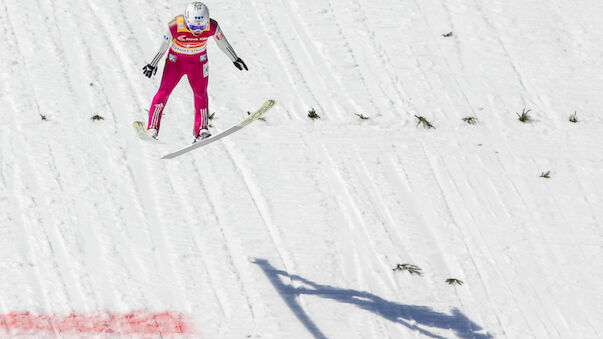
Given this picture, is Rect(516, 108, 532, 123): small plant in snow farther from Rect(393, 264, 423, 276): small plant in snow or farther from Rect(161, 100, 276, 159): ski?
Rect(161, 100, 276, 159): ski

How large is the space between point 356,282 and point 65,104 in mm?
4597

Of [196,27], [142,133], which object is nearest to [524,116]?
[196,27]

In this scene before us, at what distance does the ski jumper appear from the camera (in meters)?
10.1

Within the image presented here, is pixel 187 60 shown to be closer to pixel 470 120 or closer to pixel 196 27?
pixel 196 27

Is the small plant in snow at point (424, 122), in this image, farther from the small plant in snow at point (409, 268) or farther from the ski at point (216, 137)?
the small plant in snow at point (409, 268)

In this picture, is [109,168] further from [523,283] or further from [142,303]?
[523,283]

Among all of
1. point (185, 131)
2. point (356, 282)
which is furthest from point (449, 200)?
point (185, 131)

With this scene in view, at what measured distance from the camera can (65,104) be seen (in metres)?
12.0

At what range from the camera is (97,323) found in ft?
30.7

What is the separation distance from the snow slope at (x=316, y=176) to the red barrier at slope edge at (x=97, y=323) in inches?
1.5

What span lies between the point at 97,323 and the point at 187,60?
3057mm

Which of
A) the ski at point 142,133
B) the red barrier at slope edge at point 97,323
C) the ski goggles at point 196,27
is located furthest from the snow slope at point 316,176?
the ski goggles at point 196,27

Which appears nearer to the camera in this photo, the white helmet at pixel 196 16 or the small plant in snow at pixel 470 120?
the white helmet at pixel 196 16

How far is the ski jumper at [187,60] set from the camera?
10.1 metres
